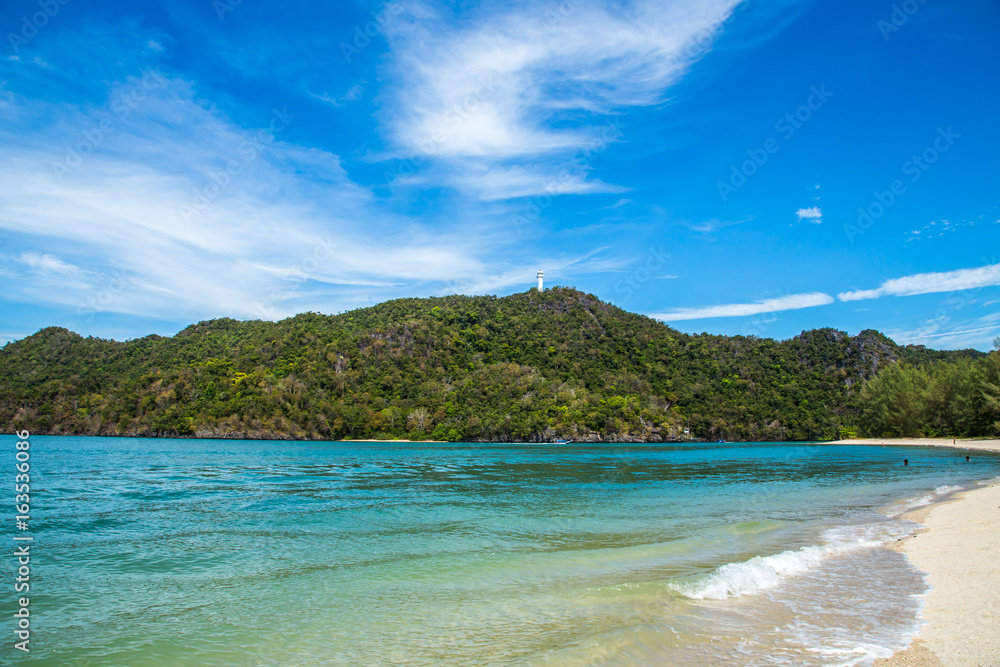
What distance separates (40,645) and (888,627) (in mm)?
12326

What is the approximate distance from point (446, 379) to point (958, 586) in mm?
116675

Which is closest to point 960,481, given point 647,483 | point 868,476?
point 868,476

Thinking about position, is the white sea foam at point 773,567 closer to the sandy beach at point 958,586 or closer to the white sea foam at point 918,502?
the sandy beach at point 958,586

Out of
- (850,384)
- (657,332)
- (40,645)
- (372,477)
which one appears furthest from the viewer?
(657,332)

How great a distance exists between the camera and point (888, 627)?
7668 millimetres

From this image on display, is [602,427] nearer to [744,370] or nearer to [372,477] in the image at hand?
[744,370]

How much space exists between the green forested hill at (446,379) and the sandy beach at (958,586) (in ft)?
304

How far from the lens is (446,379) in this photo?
4882 inches

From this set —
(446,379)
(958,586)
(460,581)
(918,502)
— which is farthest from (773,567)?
(446,379)

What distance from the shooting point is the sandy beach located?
253 inches

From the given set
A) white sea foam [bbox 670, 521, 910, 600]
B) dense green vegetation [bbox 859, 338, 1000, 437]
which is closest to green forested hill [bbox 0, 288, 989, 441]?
dense green vegetation [bbox 859, 338, 1000, 437]

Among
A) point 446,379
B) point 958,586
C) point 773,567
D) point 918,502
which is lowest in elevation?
point 918,502

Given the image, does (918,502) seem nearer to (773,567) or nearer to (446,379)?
(773,567)

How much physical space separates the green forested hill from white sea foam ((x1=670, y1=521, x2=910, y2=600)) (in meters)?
92.8
